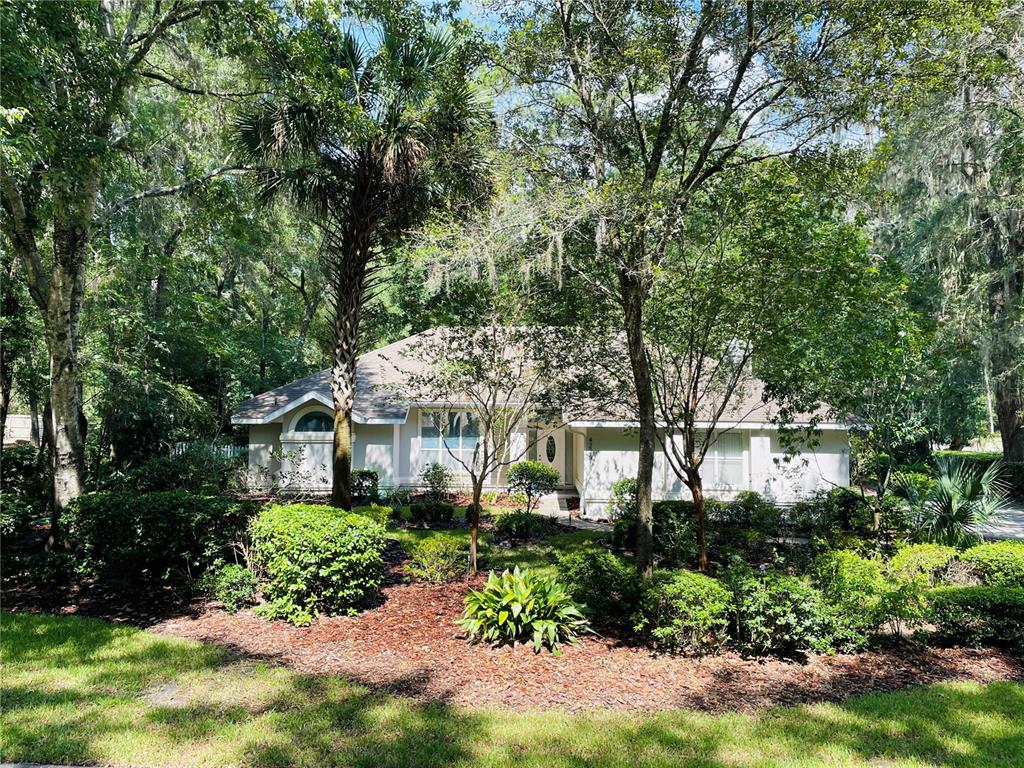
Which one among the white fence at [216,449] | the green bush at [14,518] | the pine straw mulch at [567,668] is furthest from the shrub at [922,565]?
the white fence at [216,449]

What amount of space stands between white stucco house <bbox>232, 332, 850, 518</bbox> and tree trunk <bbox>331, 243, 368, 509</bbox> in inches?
178

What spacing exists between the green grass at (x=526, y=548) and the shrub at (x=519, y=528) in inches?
13.4

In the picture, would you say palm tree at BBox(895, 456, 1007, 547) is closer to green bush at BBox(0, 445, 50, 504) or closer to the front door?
the front door

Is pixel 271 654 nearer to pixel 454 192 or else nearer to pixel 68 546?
pixel 68 546

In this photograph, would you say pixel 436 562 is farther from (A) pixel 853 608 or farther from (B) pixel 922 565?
(B) pixel 922 565

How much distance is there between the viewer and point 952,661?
5.82 m

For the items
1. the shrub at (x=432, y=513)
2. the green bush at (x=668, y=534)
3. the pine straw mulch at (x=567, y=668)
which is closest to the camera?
the pine straw mulch at (x=567, y=668)

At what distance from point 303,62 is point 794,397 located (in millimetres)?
9436

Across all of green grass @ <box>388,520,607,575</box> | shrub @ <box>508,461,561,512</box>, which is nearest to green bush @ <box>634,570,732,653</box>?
green grass @ <box>388,520,607,575</box>

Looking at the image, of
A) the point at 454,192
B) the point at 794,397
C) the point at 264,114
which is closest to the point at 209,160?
the point at 264,114

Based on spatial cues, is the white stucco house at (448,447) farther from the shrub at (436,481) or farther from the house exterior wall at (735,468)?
the shrub at (436,481)

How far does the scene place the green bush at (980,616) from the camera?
6.09 m

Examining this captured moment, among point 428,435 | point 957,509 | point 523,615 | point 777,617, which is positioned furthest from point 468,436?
point 777,617

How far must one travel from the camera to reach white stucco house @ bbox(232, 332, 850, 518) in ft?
50.1
